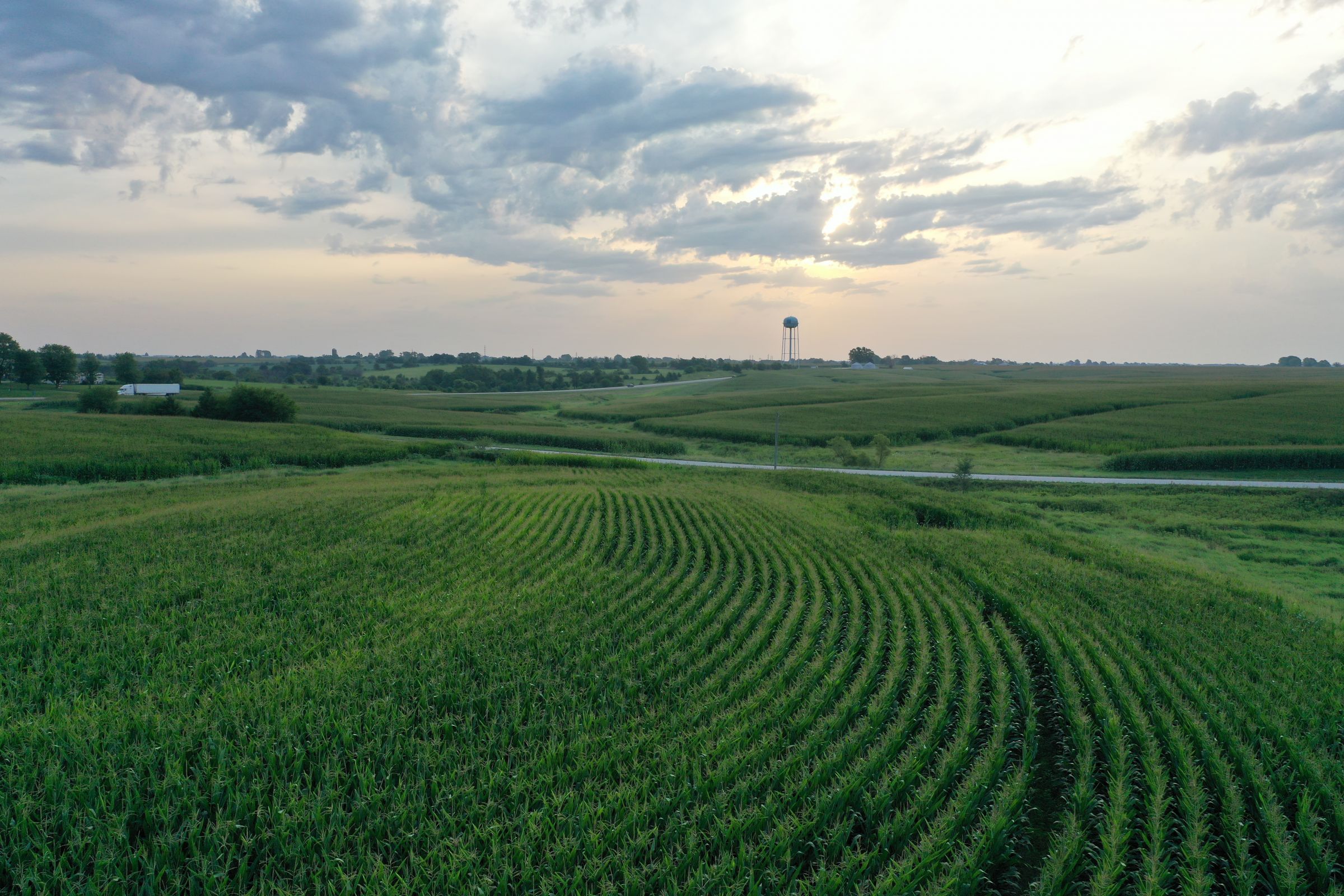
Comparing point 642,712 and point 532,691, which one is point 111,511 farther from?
point 642,712

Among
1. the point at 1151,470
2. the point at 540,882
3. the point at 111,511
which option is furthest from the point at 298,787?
the point at 1151,470

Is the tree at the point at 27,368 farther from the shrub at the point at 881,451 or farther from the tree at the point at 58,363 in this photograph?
the shrub at the point at 881,451

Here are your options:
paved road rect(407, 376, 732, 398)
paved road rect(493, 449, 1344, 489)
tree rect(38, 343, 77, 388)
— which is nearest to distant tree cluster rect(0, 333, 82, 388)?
tree rect(38, 343, 77, 388)

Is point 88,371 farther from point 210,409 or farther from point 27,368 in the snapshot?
point 210,409

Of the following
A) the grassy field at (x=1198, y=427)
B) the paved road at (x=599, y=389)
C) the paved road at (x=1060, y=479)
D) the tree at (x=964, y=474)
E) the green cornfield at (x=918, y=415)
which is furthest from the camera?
the paved road at (x=599, y=389)

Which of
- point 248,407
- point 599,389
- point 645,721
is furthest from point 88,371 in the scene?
point 645,721

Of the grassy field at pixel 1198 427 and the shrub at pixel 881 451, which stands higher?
the grassy field at pixel 1198 427

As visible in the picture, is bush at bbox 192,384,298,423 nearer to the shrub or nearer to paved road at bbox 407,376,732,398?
the shrub

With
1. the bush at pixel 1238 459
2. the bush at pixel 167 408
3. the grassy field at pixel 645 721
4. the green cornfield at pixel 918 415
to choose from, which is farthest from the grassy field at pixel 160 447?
the bush at pixel 1238 459
